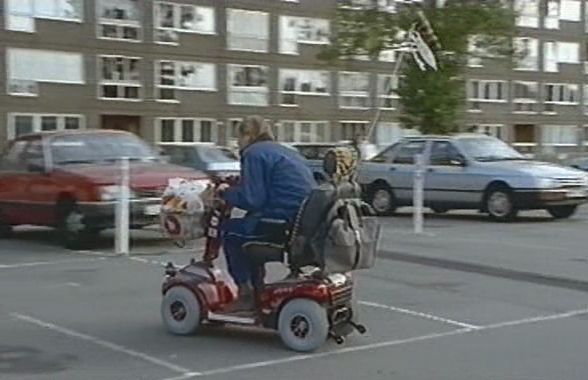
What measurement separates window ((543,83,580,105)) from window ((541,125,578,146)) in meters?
1.58

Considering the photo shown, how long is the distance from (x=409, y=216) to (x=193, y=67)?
27427 millimetres

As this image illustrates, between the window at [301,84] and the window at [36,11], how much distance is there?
11.2m

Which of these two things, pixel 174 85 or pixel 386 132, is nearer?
pixel 174 85

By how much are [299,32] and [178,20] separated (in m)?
7.14

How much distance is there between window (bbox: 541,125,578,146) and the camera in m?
62.2

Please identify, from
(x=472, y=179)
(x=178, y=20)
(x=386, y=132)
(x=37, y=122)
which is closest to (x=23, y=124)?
(x=37, y=122)

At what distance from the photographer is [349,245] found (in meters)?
7.53

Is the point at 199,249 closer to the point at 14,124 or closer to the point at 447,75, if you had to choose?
the point at 447,75

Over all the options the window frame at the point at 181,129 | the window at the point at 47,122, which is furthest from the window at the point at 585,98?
the window at the point at 47,122

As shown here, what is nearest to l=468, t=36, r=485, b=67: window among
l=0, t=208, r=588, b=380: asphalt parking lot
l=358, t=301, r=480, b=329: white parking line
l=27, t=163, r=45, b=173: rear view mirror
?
l=0, t=208, r=588, b=380: asphalt parking lot

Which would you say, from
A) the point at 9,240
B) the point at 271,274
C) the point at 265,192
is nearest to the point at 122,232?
the point at 9,240

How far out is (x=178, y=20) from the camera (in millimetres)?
46219

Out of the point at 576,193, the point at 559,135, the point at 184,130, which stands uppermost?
the point at 184,130

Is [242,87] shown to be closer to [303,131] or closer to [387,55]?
[303,131]
